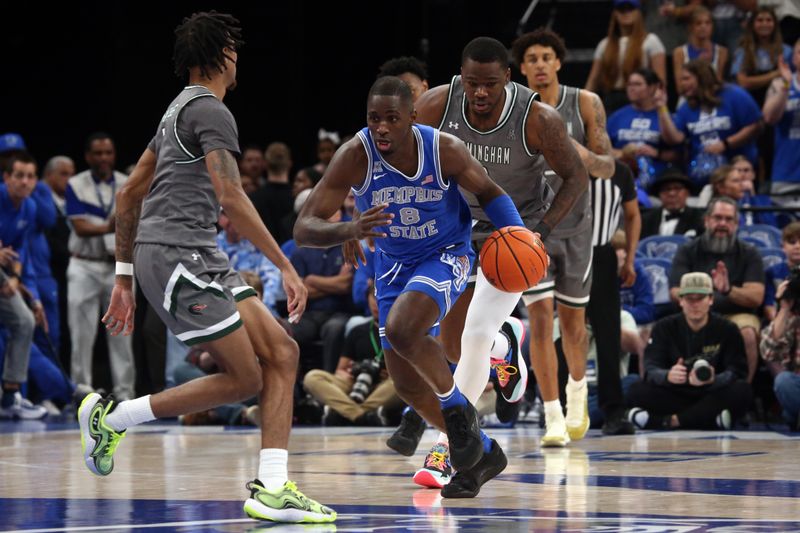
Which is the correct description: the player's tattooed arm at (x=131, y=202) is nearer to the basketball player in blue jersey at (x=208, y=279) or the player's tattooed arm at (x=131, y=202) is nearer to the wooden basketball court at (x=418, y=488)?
the basketball player in blue jersey at (x=208, y=279)

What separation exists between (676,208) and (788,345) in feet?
7.66

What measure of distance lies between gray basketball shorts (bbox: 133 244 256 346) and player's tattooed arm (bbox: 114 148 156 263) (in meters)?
0.31

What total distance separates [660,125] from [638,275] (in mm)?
2181

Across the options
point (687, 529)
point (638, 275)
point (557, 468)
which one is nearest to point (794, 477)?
point (557, 468)

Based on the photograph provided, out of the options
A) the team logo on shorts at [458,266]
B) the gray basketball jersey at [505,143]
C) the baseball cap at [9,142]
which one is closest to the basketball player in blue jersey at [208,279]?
the team logo on shorts at [458,266]

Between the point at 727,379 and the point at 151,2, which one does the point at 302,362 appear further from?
the point at 151,2

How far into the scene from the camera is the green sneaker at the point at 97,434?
5.18m

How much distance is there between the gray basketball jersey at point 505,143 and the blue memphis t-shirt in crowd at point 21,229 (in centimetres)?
597

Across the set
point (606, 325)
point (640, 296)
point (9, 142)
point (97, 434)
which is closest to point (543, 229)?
point (97, 434)

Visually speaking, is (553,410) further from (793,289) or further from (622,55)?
(622,55)

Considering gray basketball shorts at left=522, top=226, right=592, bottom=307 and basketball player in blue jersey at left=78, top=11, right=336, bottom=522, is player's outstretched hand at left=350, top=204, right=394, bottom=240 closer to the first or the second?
basketball player in blue jersey at left=78, top=11, right=336, bottom=522

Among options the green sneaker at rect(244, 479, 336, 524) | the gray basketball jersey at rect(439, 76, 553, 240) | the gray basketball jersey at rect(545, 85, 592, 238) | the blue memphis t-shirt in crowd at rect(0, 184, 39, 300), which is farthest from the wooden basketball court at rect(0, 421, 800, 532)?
the blue memphis t-shirt in crowd at rect(0, 184, 39, 300)

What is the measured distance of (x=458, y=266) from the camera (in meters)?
5.47

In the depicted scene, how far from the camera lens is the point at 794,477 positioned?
5863mm
